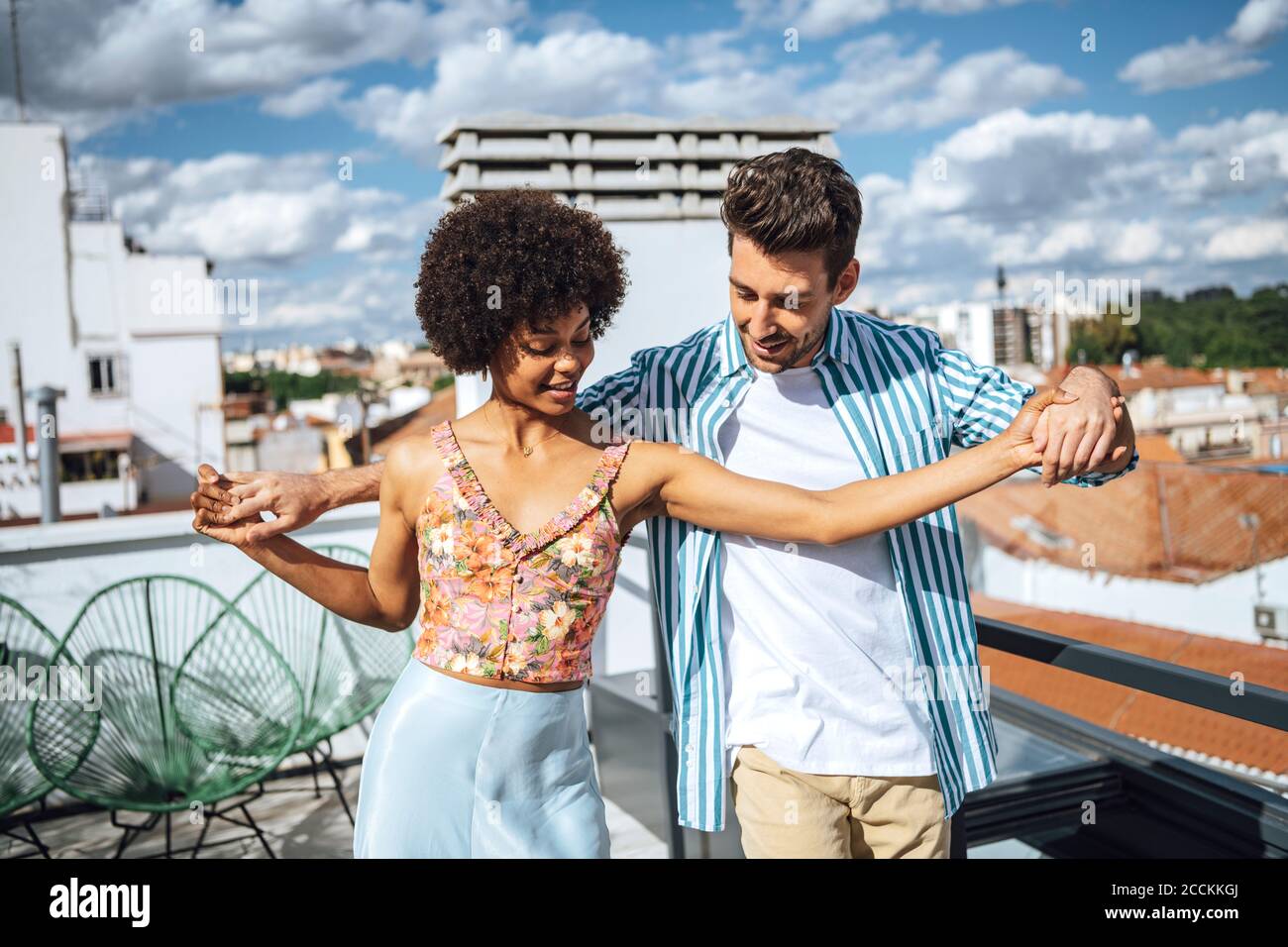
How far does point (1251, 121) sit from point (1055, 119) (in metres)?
13.1

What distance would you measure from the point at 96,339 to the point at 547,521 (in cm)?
3242

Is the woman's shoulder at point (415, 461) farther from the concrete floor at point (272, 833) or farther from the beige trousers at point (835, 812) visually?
the concrete floor at point (272, 833)

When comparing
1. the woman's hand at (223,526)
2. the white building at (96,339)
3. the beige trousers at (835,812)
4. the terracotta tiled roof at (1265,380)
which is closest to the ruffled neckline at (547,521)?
the woman's hand at (223,526)

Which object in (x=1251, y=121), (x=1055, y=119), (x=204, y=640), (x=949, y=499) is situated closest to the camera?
(x=949, y=499)

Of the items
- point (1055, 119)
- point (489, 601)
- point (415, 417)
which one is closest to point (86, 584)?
point (489, 601)

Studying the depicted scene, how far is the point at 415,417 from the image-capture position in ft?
67.8

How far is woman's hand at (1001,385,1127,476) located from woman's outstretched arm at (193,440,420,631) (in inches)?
33.7

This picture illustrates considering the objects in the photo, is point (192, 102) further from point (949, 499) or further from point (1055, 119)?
point (949, 499)

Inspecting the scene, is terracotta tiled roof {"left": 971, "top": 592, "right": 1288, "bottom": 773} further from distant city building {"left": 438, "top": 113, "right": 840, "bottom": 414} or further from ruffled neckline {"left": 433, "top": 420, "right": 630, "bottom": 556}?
distant city building {"left": 438, "top": 113, "right": 840, "bottom": 414}

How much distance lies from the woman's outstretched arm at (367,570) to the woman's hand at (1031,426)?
86cm

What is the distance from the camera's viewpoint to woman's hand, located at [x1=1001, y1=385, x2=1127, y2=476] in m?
1.44

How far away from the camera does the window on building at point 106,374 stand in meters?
30.5

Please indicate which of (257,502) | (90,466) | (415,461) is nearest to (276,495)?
(257,502)

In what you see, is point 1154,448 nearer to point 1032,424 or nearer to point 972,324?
point 972,324
